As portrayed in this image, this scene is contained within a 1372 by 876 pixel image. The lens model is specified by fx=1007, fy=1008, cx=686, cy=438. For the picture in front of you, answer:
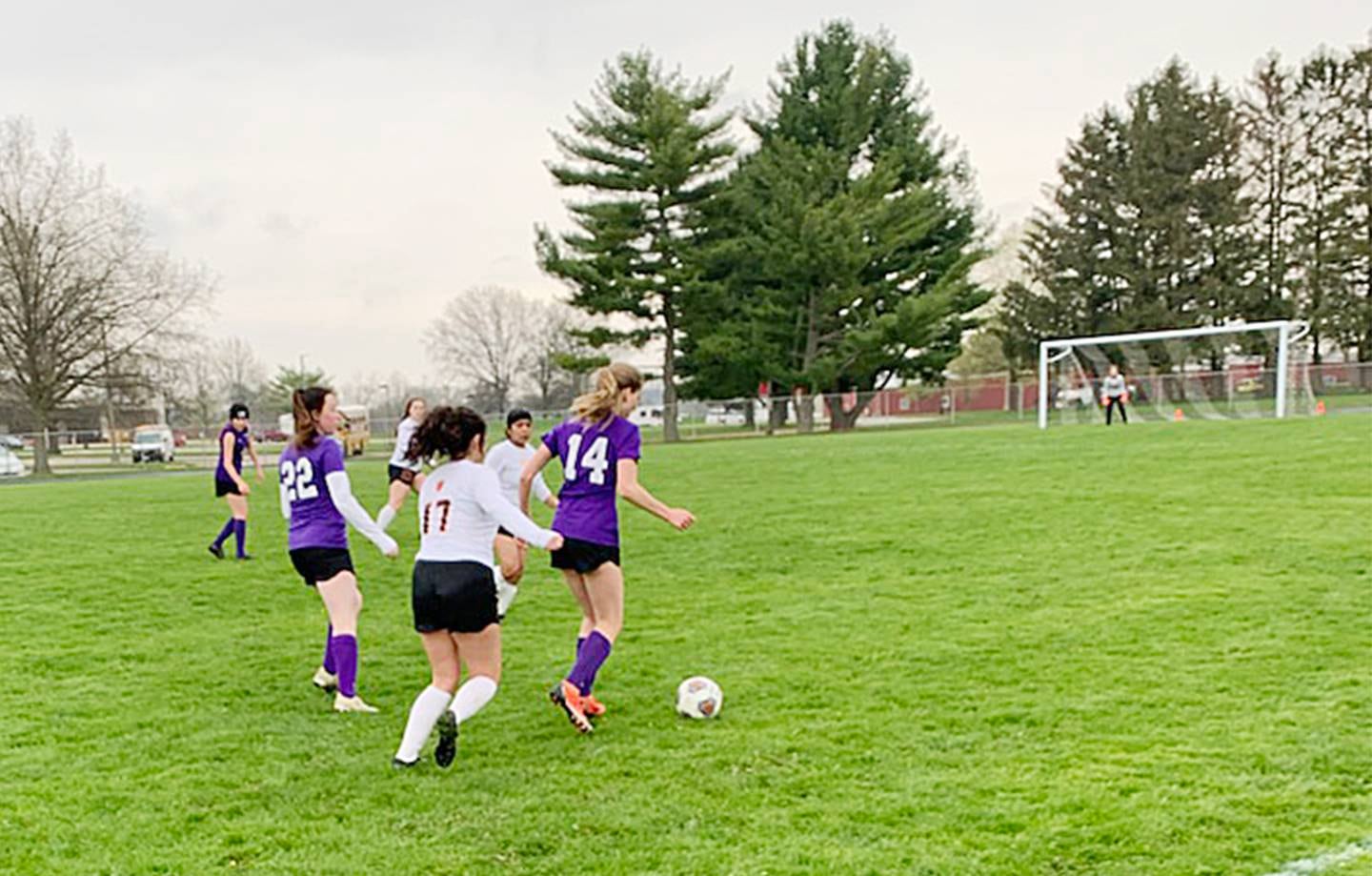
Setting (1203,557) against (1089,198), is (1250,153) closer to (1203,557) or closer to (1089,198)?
(1089,198)

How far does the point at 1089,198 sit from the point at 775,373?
65.8 ft

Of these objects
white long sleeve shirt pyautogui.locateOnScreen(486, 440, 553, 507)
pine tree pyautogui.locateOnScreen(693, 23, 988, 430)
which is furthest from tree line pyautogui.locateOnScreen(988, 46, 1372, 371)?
white long sleeve shirt pyautogui.locateOnScreen(486, 440, 553, 507)

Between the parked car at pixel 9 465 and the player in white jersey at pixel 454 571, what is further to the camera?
the parked car at pixel 9 465

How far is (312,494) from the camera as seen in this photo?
5832 millimetres

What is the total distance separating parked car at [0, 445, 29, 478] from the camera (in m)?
37.1

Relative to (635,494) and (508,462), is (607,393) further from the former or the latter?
(508,462)

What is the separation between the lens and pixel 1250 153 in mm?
49438

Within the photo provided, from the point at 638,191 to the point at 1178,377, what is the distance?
21406 mm

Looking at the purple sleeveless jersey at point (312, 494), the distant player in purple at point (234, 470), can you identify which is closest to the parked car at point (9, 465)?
the distant player in purple at point (234, 470)

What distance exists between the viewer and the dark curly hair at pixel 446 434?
4.65 metres

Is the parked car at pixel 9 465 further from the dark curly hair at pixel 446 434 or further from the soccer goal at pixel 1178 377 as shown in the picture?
the dark curly hair at pixel 446 434

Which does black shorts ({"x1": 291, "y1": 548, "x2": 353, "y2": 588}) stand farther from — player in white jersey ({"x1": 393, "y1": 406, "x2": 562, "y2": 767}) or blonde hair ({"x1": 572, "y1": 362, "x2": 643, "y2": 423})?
blonde hair ({"x1": 572, "y1": 362, "x2": 643, "y2": 423})

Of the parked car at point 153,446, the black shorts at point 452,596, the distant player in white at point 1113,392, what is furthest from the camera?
the parked car at point 153,446

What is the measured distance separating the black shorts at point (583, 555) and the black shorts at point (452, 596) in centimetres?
69
